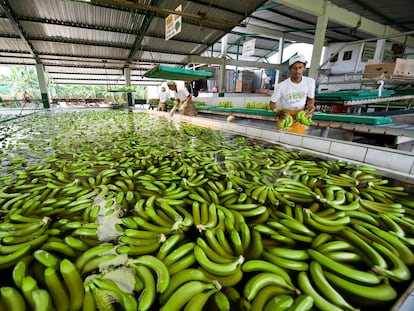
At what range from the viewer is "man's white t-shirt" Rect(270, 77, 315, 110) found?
11.9 feet

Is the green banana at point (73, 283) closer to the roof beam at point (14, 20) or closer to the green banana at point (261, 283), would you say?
the green banana at point (261, 283)

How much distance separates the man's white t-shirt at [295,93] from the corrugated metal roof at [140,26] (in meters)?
4.28

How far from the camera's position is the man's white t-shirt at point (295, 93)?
11.9 feet

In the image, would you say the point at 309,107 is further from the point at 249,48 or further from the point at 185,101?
the point at 249,48

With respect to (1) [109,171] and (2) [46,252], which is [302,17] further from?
(2) [46,252]

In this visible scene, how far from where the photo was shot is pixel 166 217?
1343mm

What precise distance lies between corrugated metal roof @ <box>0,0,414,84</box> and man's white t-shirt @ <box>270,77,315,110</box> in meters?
4.28

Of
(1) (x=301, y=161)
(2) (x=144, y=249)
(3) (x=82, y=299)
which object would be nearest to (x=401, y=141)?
(1) (x=301, y=161)

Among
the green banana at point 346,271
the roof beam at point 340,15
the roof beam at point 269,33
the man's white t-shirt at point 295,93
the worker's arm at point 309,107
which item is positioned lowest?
the green banana at point 346,271

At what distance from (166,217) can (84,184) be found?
100cm

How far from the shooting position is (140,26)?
31.3ft

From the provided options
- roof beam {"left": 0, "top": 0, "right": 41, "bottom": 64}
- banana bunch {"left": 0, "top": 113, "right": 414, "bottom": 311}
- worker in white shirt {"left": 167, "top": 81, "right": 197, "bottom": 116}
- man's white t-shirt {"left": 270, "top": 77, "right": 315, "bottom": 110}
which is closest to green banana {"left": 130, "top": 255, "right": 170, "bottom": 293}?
banana bunch {"left": 0, "top": 113, "right": 414, "bottom": 311}

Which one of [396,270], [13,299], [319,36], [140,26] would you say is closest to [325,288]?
[396,270]

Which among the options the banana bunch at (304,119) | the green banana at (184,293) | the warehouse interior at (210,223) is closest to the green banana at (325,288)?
the warehouse interior at (210,223)
